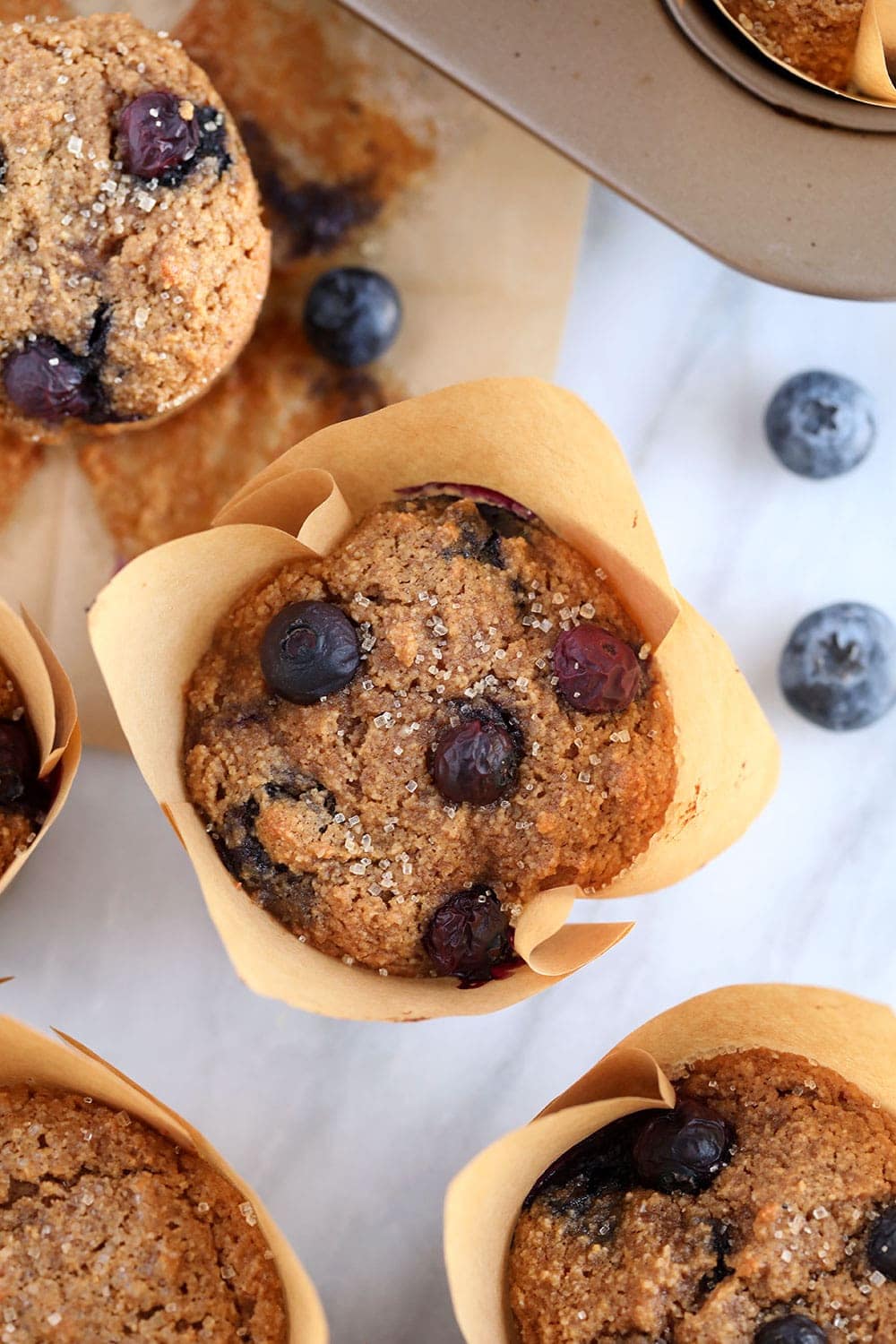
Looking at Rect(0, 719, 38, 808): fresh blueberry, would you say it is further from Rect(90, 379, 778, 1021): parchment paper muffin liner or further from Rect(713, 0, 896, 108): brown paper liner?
Rect(713, 0, 896, 108): brown paper liner

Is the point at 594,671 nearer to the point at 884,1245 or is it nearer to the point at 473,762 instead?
A: the point at 473,762

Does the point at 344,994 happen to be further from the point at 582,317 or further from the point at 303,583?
the point at 582,317

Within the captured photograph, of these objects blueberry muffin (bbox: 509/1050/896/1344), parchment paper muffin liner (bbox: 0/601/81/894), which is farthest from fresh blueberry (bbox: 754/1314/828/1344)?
parchment paper muffin liner (bbox: 0/601/81/894)

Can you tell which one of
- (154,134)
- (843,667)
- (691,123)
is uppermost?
(691,123)

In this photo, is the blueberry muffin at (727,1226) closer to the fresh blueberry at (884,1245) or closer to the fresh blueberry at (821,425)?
the fresh blueberry at (884,1245)

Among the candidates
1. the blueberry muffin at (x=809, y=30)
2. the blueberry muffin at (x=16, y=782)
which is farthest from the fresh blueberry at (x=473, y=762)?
the blueberry muffin at (x=809, y=30)

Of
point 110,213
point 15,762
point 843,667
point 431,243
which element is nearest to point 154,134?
point 110,213
